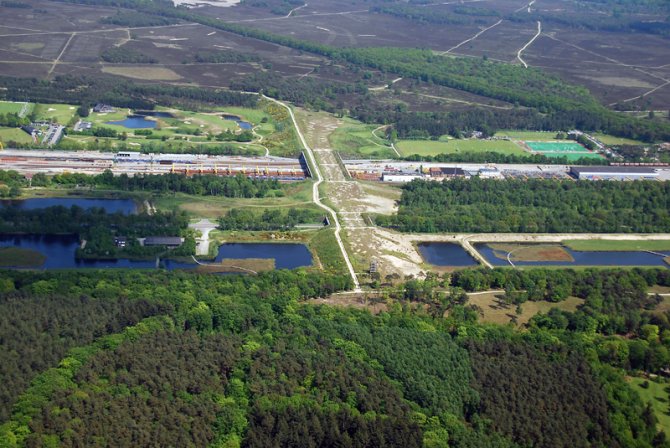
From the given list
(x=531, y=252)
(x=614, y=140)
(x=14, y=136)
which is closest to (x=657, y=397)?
(x=531, y=252)

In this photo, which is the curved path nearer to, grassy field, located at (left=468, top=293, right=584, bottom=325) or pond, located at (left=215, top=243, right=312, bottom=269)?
pond, located at (left=215, top=243, right=312, bottom=269)

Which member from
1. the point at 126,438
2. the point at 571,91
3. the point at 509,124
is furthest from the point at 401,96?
the point at 126,438

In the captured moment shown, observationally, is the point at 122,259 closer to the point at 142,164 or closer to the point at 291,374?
the point at 142,164

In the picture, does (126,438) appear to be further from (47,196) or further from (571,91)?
(571,91)

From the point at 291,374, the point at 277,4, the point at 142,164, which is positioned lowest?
the point at 277,4

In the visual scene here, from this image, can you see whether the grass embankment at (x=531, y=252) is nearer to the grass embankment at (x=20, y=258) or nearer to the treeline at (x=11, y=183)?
the grass embankment at (x=20, y=258)

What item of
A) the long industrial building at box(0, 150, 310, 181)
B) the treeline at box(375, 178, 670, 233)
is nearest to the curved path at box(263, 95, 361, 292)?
the long industrial building at box(0, 150, 310, 181)
